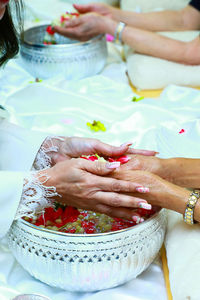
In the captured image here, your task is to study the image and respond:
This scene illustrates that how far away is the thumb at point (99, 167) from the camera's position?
37.6 inches

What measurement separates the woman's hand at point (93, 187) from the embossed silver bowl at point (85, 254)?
0.08 m

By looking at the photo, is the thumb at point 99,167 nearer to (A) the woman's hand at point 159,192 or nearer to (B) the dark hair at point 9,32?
(A) the woman's hand at point 159,192

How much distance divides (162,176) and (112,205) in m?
0.24

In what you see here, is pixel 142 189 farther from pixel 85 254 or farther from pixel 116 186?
pixel 85 254

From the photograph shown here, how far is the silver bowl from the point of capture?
180 cm

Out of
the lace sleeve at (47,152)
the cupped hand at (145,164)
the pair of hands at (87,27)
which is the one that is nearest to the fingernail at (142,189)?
the cupped hand at (145,164)

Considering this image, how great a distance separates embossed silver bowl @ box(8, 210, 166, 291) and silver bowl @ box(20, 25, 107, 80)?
107cm

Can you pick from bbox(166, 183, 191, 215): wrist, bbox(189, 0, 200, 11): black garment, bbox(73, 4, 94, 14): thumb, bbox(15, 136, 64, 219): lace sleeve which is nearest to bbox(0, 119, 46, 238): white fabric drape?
bbox(15, 136, 64, 219): lace sleeve

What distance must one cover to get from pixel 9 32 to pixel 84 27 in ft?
2.46

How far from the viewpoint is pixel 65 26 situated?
196 cm

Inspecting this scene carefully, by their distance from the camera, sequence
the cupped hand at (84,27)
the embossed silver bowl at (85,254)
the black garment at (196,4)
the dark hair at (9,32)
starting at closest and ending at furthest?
the embossed silver bowl at (85,254) → the dark hair at (9,32) → the cupped hand at (84,27) → the black garment at (196,4)

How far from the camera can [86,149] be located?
1.14 m

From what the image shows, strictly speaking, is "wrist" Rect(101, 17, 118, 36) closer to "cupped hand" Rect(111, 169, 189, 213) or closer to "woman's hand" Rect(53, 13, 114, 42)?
"woman's hand" Rect(53, 13, 114, 42)

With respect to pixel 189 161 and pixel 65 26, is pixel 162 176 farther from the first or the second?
pixel 65 26
